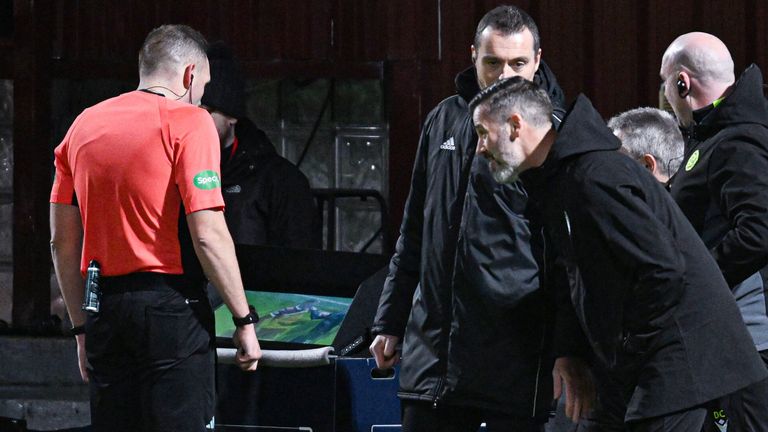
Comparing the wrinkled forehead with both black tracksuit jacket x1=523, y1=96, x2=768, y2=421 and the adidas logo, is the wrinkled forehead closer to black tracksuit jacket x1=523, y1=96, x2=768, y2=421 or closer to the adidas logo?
the adidas logo

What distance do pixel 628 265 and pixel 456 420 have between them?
0.88 metres

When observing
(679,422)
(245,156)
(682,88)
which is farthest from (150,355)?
(245,156)

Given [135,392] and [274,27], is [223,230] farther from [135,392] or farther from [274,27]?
[274,27]

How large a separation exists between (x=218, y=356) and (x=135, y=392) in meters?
0.86

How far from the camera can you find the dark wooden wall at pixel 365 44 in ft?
25.2

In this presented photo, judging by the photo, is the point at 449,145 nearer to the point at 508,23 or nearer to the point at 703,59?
the point at 508,23

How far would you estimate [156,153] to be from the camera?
4340mm

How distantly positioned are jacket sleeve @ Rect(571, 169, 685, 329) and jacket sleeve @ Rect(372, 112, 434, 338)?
908 mm

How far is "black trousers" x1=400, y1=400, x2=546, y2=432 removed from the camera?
13.3 ft

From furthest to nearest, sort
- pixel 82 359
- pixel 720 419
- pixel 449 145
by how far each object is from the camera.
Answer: pixel 720 419
pixel 82 359
pixel 449 145

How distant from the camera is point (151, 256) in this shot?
4352 millimetres

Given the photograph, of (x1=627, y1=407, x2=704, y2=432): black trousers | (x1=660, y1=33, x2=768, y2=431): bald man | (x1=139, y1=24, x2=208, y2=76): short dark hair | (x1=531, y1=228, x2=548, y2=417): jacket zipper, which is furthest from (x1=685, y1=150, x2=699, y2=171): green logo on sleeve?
(x1=139, y1=24, x2=208, y2=76): short dark hair

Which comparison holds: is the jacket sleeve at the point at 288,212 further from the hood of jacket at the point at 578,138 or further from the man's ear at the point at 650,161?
the hood of jacket at the point at 578,138

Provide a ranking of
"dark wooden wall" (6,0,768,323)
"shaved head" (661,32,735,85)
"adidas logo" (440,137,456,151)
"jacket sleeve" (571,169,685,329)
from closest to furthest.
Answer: "jacket sleeve" (571,169,685,329) < "adidas logo" (440,137,456,151) < "shaved head" (661,32,735,85) < "dark wooden wall" (6,0,768,323)
